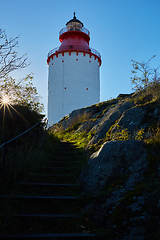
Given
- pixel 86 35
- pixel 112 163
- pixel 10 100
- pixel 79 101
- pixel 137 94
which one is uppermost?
pixel 86 35

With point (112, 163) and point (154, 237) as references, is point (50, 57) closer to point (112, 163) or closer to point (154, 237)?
point (112, 163)

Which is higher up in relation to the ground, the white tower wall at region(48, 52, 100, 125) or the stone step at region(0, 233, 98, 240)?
the white tower wall at region(48, 52, 100, 125)

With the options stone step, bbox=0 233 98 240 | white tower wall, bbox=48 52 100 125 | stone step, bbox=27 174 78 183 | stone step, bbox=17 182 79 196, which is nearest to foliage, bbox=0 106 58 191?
stone step, bbox=27 174 78 183

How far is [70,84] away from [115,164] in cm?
1947

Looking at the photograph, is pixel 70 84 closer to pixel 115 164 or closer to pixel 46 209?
pixel 115 164

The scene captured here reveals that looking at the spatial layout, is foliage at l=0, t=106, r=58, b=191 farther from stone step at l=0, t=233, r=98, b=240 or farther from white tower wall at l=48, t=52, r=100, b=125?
white tower wall at l=48, t=52, r=100, b=125

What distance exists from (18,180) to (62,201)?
1569 millimetres

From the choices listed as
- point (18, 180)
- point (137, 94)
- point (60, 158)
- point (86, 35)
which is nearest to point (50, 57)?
point (86, 35)

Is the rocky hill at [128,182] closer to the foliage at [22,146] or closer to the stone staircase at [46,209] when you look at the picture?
the stone staircase at [46,209]

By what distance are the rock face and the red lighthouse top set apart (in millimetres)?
20518

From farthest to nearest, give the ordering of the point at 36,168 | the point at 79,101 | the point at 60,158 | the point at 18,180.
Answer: the point at 79,101, the point at 60,158, the point at 36,168, the point at 18,180

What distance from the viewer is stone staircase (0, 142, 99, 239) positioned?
3464mm

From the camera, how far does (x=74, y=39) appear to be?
2523cm

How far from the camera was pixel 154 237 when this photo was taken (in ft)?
9.18
